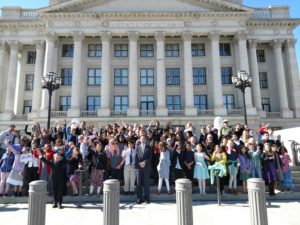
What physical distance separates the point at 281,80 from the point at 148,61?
18.7m

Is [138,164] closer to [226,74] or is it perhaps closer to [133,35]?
[133,35]

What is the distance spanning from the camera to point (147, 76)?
120 feet

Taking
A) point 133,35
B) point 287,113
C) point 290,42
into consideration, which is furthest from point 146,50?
point 287,113

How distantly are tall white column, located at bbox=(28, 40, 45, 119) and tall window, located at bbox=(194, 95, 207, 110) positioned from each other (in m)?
21.2

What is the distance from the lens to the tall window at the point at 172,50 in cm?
3728

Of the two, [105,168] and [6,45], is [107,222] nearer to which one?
[105,168]

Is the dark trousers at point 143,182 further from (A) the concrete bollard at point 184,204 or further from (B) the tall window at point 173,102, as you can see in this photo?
(B) the tall window at point 173,102

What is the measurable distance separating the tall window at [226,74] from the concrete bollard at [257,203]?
32294 millimetres

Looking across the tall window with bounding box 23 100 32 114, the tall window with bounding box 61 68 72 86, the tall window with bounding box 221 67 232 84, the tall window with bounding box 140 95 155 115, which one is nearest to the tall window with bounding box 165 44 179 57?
A: the tall window with bounding box 140 95 155 115

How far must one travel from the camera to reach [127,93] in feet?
118

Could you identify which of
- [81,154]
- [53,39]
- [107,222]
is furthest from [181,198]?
[53,39]

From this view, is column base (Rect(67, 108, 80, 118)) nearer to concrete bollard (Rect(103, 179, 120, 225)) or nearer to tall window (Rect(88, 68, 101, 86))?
tall window (Rect(88, 68, 101, 86))

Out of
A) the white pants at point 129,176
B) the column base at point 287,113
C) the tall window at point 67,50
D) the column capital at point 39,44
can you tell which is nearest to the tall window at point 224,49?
the column base at point 287,113

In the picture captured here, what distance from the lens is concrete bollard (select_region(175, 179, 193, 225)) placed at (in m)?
5.69
